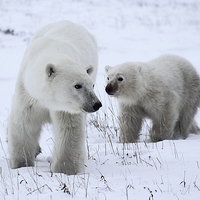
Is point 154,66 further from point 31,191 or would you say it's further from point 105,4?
point 105,4

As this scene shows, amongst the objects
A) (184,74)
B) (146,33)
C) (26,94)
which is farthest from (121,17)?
(26,94)

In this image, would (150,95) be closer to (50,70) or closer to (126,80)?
(126,80)

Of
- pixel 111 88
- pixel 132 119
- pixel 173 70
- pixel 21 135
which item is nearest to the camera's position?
pixel 21 135

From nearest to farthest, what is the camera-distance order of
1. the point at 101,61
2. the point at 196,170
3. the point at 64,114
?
the point at 196,170
the point at 64,114
the point at 101,61

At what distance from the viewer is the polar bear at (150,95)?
18.4 feet

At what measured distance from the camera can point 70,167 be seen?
4000mm

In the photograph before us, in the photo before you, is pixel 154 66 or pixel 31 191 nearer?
pixel 31 191

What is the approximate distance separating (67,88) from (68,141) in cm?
88

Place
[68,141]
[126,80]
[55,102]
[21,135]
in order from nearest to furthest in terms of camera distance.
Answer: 1. [55,102]
2. [68,141]
3. [21,135]
4. [126,80]

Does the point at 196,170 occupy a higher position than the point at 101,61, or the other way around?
the point at 101,61

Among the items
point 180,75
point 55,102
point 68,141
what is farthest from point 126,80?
point 55,102

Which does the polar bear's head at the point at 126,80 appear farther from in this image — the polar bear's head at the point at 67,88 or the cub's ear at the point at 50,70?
the cub's ear at the point at 50,70

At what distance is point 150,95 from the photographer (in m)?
5.67

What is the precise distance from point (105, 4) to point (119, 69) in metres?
15.5
